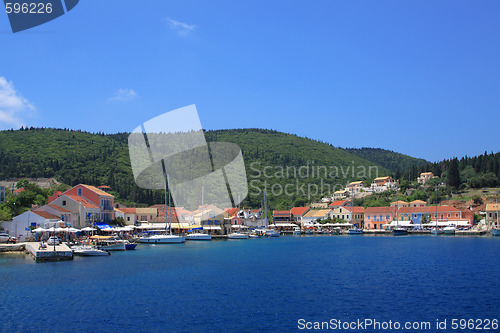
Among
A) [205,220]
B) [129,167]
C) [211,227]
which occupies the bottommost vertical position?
[211,227]

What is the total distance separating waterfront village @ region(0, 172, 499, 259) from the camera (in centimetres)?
4791

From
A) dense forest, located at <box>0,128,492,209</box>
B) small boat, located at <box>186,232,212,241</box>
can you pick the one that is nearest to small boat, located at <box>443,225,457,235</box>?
dense forest, located at <box>0,128,492,209</box>

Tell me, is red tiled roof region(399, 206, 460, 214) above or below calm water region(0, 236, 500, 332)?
above

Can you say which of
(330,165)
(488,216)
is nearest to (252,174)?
(330,165)

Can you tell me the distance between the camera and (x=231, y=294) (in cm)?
2244

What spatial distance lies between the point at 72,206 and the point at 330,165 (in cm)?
12513

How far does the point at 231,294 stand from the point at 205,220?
6087cm

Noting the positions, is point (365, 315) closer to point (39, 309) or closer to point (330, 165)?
point (39, 309)

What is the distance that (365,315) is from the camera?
1803cm

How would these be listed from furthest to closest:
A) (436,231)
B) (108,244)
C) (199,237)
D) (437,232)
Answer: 1. (437,232)
2. (436,231)
3. (199,237)
4. (108,244)

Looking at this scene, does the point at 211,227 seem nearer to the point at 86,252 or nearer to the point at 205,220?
the point at 205,220

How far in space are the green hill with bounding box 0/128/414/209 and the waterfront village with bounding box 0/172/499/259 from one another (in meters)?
13.5

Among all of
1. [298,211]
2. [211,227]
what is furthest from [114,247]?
[298,211]

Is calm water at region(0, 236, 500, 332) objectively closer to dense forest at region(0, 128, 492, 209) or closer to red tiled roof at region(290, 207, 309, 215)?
dense forest at region(0, 128, 492, 209)
